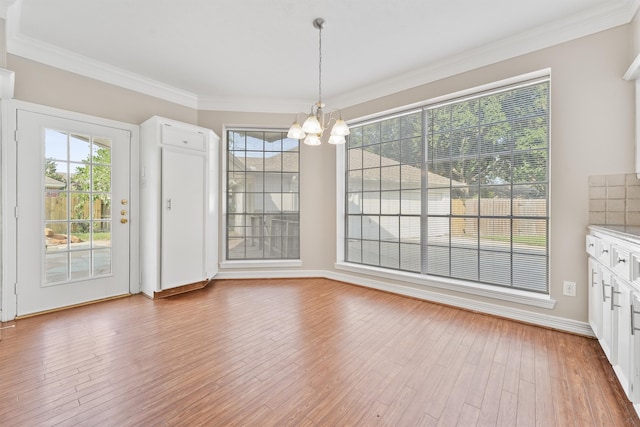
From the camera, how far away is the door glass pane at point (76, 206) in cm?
295

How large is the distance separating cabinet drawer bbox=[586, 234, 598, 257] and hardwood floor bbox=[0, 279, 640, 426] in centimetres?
76

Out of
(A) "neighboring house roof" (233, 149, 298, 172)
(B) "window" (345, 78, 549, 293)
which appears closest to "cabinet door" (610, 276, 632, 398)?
(B) "window" (345, 78, 549, 293)

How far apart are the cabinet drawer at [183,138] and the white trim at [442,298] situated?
198 centimetres

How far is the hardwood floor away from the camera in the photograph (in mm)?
1487

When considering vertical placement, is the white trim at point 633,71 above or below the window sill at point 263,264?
above

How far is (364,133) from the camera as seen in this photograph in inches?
162

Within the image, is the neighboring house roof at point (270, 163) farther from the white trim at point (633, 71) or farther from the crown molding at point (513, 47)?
the white trim at point (633, 71)

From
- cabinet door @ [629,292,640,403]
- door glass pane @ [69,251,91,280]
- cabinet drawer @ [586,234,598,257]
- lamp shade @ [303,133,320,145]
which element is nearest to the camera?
cabinet door @ [629,292,640,403]

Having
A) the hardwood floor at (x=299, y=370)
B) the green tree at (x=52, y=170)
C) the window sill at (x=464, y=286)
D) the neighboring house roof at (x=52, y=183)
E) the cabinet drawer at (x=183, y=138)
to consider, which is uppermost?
the cabinet drawer at (x=183, y=138)

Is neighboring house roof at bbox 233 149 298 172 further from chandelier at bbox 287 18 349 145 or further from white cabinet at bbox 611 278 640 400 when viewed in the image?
white cabinet at bbox 611 278 640 400

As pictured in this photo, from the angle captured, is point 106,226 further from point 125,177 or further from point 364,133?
point 364,133

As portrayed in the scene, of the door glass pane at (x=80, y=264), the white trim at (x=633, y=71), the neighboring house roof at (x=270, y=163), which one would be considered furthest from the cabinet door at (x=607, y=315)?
the door glass pane at (x=80, y=264)

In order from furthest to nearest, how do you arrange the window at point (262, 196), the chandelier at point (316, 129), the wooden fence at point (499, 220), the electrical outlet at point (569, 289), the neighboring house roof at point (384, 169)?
the window at point (262, 196) < the neighboring house roof at point (384, 169) < the wooden fence at point (499, 220) < the electrical outlet at point (569, 289) < the chandelier at point (316, 129)

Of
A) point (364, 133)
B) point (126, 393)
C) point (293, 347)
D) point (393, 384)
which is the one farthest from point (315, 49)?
point (126, 393)
